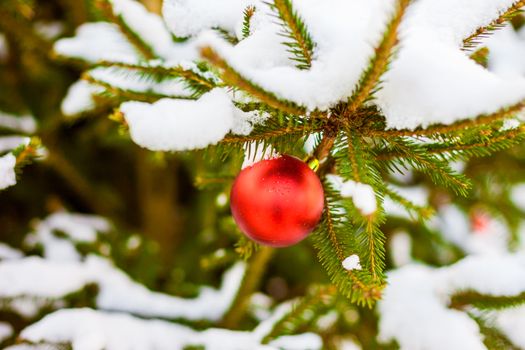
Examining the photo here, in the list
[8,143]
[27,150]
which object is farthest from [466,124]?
[8,143]

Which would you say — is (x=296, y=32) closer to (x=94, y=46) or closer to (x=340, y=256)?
(x=340, y=256)

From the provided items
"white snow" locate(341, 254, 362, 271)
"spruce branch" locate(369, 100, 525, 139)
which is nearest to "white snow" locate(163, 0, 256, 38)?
"spruce branch" locate(369, 100, 525, 139)

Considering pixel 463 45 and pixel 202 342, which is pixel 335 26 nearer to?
pixel 463 45

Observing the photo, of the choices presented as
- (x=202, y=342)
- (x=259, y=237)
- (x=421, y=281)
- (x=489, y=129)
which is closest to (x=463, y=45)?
(x=489, y=129)

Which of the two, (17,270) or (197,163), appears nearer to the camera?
(17,270)

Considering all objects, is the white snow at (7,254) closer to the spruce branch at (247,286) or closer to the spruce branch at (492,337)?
the spruce branch at (247,286)

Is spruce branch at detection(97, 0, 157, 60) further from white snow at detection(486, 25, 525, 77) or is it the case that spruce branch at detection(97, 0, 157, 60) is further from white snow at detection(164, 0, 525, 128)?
white snow at detection(486, 25, 525, 77)
